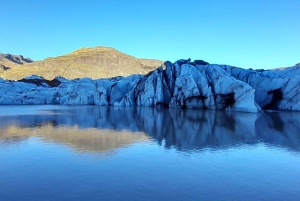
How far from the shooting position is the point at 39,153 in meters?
7.67

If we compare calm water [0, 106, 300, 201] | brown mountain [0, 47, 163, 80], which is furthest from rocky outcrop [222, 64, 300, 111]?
brown mountain [0, 47, 163, 80]

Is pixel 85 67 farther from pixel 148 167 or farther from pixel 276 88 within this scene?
pixel 148 167

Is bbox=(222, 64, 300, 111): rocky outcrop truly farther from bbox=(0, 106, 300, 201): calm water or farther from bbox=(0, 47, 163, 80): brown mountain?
bbox=(0, 47, 163, 80): brown mountain

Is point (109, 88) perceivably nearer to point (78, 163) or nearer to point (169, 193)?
point (78, 163)

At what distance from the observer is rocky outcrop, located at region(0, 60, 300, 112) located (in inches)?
984

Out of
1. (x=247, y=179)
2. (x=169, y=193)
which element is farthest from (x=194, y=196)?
(x=247, y=179)

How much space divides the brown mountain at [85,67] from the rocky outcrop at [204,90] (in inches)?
2047

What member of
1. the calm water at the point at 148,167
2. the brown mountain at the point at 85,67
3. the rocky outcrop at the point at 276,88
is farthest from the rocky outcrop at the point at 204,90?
the brown mountain at the point at 85,67

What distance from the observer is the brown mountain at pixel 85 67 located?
91.1 m

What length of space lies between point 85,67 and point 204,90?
258 feet

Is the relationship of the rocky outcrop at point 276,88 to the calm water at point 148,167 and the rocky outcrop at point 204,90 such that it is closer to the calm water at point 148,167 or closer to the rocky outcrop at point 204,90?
the rocky outcrop at point 204,90

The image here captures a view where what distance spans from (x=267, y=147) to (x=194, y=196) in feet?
18.2

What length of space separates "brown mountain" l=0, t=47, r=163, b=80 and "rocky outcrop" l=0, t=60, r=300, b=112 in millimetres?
51995

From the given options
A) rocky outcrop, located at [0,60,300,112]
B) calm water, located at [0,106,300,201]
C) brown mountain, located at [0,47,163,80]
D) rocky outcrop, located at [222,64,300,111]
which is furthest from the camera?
brown mountain, located at [0,47,163,80]
